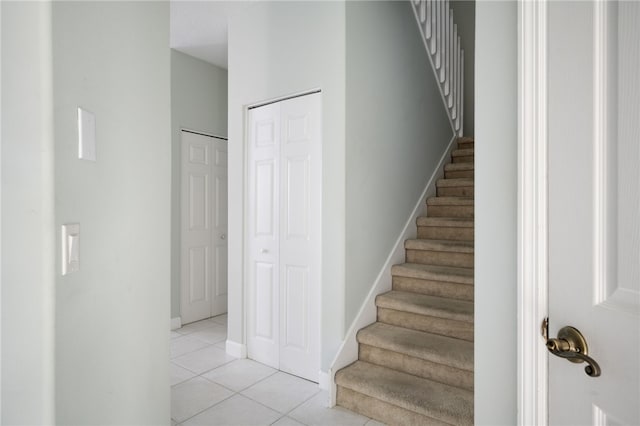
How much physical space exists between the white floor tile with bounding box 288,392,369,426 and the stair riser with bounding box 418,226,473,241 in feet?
5.34

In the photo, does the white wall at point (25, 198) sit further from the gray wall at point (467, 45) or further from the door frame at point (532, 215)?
the gray wall at point (467, 45)

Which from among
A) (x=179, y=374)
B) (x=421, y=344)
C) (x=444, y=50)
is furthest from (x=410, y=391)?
(x=444, y=50)

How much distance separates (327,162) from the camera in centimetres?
241

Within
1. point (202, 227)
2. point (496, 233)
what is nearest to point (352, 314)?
point (496, 233)

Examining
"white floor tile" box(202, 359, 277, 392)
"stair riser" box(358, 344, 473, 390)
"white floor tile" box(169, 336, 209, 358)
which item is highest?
"stair riser" box(358, 344, 473, 390)

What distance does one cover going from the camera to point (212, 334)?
355 cm

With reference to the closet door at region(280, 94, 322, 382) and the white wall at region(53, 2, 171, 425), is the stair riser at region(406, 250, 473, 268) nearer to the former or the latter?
the closet door at region(280, 94, 322, 382)

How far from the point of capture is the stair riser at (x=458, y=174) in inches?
140

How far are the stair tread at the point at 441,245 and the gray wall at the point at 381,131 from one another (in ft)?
0.56

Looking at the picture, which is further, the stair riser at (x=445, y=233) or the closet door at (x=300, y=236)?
the stair riser at (x=445, y=233)

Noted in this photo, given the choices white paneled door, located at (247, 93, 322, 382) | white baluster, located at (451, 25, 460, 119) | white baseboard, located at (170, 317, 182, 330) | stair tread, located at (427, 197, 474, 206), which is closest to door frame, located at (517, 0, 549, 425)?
white paneled door, located at (247, 93, 322, 382)

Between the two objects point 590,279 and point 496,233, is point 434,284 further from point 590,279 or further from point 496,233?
point 590,279

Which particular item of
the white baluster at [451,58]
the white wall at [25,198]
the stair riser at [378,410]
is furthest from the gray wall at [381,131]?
the white wall at [25,198]

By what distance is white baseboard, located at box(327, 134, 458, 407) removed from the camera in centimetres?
227
